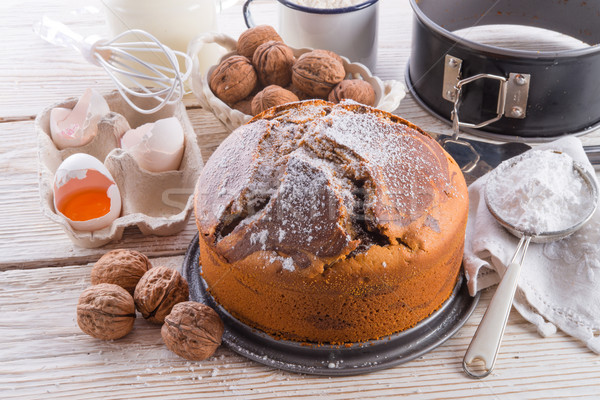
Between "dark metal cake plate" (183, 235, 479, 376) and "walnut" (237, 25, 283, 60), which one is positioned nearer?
"dark metal cake plate" (183, 235, 479, 376)

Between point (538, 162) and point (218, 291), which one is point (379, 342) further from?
point (538, 162)

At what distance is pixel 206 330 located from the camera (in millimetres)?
893

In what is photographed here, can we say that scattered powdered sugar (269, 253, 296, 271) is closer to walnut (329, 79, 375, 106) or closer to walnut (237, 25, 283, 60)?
walnut (329, 79, 375, 106)

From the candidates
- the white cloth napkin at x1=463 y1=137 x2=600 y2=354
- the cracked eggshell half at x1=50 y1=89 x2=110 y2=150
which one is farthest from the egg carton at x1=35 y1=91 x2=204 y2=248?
the white cloth napkin at x1=463 y1=137 x2=600 y2=354

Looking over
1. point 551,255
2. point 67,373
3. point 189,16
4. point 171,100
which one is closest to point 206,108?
point 171,100

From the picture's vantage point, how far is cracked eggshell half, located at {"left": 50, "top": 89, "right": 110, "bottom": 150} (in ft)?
4.00

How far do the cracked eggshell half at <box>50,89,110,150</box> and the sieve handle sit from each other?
0.79m

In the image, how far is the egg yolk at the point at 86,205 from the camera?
1.08m

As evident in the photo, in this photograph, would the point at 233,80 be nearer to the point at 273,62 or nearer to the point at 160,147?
the point at 273,62

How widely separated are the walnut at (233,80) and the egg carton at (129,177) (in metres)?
0.09

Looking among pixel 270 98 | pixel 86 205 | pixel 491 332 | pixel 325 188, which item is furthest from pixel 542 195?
pixel 86 205

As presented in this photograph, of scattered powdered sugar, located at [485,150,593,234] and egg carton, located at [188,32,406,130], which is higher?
egg carton, located at [188,32,406,130]

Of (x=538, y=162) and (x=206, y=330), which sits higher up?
(x=538, y=162)

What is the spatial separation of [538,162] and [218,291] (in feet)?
1.80
